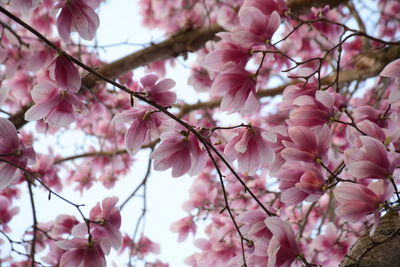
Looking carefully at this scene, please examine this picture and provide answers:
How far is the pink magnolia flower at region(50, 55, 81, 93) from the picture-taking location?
2.45 feet

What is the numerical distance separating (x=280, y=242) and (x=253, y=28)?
0.47m

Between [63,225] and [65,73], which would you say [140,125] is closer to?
[65,73]

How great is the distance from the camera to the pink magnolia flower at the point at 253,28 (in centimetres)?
86

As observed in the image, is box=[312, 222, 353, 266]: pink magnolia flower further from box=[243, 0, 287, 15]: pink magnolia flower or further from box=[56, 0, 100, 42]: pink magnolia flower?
box=[56, 0, 100, 42]: pink magnolia flower

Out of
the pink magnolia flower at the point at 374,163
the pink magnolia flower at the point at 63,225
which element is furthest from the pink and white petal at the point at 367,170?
the pink magnolia flower at the point at 63,225

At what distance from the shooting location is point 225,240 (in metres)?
1.44

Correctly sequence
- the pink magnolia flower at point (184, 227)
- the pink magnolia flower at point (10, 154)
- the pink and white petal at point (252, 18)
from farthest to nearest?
the pink magnolia flower at point (184, 227) < the pink and white petal at point (252, 18) < the pink magnolia flower at point (10, 154)

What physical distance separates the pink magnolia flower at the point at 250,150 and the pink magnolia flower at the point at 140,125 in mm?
160

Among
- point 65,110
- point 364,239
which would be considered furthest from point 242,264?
point 65,110

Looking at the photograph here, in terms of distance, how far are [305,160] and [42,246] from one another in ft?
3.61

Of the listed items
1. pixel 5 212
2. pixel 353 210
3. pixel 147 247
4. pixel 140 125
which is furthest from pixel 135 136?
pixel 147 247

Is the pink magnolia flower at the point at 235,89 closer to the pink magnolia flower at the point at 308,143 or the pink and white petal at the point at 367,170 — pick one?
the pink magnolia flower at the point at 308,143

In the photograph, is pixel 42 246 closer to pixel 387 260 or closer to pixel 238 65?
pixel 238 65

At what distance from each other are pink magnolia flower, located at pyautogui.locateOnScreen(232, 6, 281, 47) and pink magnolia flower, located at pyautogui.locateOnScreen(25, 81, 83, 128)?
15.3 inches
